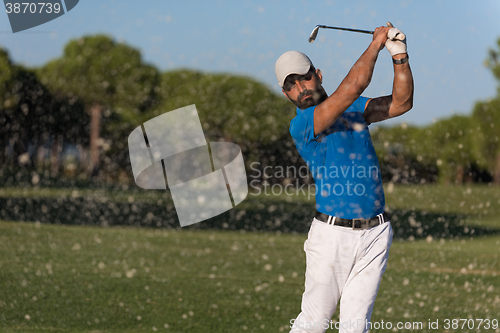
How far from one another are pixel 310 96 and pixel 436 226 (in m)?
17.6

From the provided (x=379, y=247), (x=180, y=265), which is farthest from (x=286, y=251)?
(x=379, y=247)

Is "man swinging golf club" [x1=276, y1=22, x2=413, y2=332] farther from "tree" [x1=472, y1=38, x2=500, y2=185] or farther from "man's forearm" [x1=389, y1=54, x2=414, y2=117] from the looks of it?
"tree" [x1=472, y1=38, x2=500, y2=185]

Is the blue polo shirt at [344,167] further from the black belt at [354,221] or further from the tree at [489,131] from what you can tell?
the tree at [489,131]

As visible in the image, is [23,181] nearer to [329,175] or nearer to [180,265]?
[180,265]

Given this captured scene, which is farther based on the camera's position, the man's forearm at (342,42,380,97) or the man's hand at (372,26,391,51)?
the man's hand at (372,26,391,51)

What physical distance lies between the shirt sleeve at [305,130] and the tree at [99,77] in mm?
38986

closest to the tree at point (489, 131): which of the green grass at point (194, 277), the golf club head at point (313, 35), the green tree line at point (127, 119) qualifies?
the green tree line at point (127, 119)

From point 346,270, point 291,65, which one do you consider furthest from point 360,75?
point 346,270

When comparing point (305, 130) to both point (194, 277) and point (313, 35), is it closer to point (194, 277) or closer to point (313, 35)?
point (313, 35)

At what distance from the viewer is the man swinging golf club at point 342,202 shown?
348cm

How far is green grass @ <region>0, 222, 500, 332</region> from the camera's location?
6.17 m

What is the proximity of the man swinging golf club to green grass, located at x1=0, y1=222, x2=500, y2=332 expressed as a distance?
8.27ft

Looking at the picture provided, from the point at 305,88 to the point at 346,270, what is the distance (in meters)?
1.08

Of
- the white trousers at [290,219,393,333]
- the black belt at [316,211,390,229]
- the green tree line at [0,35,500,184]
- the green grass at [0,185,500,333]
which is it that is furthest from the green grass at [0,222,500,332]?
the green tree line at [0,35,500,184]
